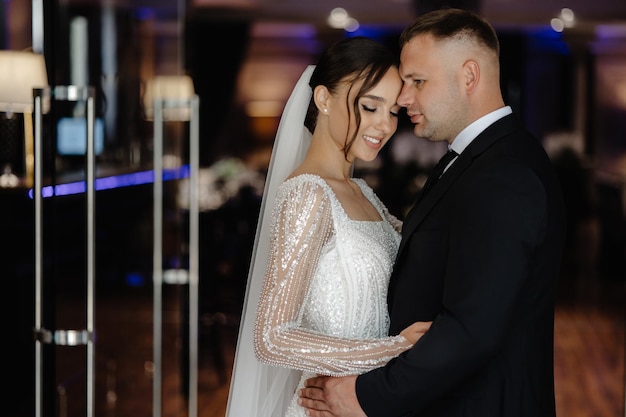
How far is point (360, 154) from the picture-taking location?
2.32 m

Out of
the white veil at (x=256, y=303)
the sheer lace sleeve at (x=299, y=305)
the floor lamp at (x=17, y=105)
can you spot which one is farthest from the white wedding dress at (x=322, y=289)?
the floor lamp at (x=17, y=105)

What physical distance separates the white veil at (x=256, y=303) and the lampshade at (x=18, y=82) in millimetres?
1552

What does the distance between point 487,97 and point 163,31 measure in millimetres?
2913

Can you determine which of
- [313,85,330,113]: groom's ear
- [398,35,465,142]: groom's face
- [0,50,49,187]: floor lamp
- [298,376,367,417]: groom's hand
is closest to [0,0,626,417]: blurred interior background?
[0,50,49,187]: floor lamp

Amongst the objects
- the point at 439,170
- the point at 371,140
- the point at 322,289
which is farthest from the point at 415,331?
the point at 371,140

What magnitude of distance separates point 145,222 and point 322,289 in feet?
9.34

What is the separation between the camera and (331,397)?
205 cm

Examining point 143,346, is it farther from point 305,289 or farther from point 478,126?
point 478,126

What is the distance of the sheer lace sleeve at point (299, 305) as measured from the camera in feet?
6.72

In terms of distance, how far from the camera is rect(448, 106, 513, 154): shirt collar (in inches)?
82.5

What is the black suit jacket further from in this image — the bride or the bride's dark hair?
the bride's dark hair

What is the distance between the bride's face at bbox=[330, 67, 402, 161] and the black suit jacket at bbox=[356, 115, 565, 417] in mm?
263

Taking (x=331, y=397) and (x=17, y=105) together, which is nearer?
(x=331, y=397)

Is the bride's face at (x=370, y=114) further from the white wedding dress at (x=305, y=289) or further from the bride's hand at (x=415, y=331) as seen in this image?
the bride's hand at (x=415, y=331)
